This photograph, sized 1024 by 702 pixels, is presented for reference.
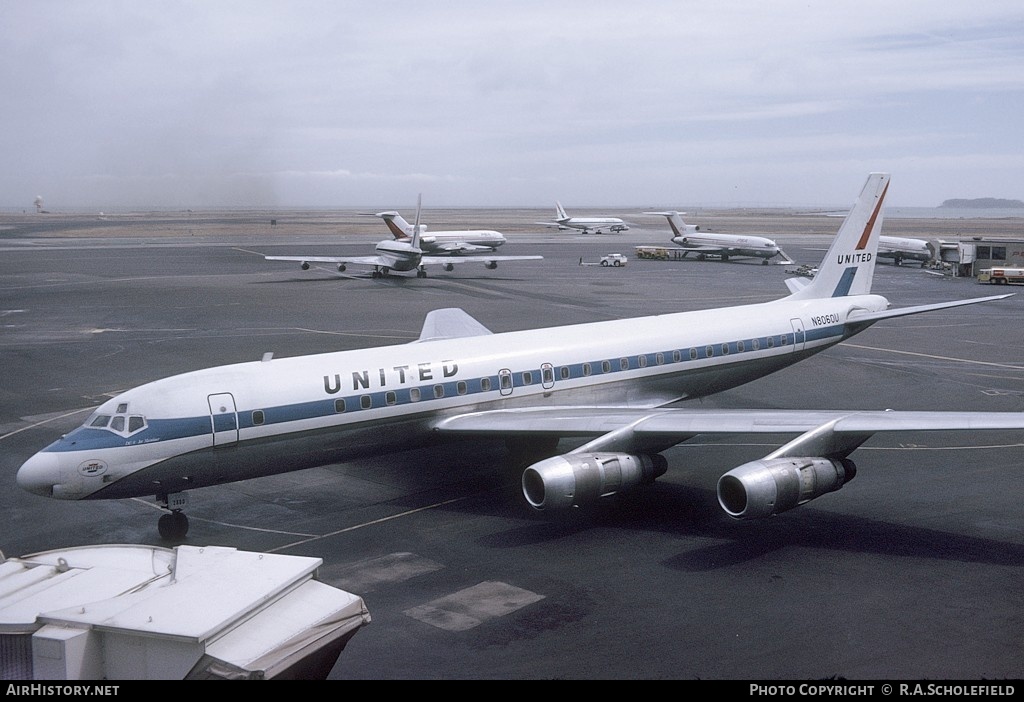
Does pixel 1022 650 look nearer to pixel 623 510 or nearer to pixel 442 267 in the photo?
pixel 623 510

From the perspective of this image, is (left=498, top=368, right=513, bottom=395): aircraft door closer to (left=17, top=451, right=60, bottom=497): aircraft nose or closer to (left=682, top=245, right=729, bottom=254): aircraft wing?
(left=17, top=451, right=60, bottom=497): aircraft nose

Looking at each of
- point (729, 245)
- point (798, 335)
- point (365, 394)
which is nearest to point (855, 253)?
point (798, 335)

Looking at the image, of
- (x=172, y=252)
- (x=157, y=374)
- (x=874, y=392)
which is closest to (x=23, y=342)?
(x=157, y=374)

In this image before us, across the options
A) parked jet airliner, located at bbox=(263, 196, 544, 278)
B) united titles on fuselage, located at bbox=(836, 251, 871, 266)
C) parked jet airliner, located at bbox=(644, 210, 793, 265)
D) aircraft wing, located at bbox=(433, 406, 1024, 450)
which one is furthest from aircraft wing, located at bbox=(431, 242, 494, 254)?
aircraft wing, located at bbox=(433, 406, 1024, 450)

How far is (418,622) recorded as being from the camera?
60.1ft

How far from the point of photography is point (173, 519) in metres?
23.1

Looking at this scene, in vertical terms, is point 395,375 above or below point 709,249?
below

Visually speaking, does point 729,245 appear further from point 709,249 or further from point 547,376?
point 547,376

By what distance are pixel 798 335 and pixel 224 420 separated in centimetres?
2149

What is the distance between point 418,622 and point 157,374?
30.2 meters

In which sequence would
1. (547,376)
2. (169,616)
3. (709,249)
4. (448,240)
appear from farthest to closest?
(709,249) < (448,240) < (547,376) < (169,616)

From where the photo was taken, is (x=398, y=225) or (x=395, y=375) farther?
(x=398, y=225)

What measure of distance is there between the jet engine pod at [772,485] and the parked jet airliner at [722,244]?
98.7m

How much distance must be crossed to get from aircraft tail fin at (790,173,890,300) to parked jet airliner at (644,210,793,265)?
80.8 meters
